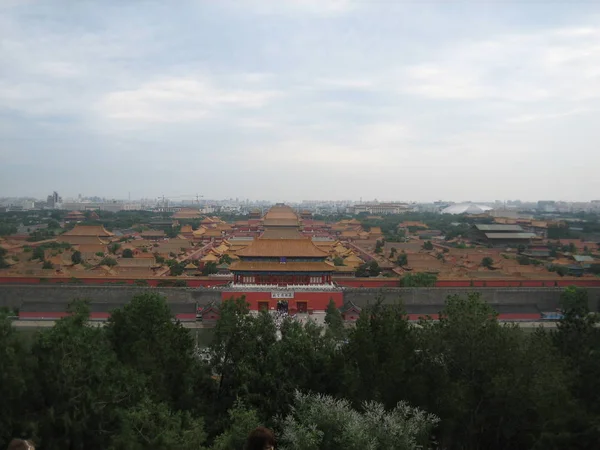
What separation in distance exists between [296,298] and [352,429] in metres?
16.3

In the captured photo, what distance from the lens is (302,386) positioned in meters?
9.53

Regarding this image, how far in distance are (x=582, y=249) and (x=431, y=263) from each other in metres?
16.7

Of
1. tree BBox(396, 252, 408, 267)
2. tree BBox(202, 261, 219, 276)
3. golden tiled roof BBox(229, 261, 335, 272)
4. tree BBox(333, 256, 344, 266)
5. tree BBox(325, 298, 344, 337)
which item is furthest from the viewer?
tree BBox(396, 252, 408, 267)

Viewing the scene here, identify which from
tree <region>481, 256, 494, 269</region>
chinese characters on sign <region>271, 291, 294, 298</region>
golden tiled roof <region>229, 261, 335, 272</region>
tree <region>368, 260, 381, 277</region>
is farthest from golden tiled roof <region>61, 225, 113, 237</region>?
tree <region>481, 256, 494, 269</region>

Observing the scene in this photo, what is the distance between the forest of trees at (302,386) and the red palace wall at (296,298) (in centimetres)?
1248

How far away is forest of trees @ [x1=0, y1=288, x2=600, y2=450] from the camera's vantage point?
25.5 ft

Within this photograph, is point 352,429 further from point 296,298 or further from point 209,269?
point 209,269

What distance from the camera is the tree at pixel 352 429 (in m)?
7.02

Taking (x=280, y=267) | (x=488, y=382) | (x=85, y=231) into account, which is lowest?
(x=488, y=382)

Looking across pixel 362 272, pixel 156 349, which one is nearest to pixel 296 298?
pixel 362 272

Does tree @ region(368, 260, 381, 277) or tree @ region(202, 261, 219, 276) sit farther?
tree @ region(368, 260, 381, 277)

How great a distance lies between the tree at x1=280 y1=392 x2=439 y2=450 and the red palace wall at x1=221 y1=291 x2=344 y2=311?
15.1 meters

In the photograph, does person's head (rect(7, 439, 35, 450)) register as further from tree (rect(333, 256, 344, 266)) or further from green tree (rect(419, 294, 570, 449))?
tree (rect(333, 256, 344, 266))

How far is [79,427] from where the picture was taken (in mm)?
8383
